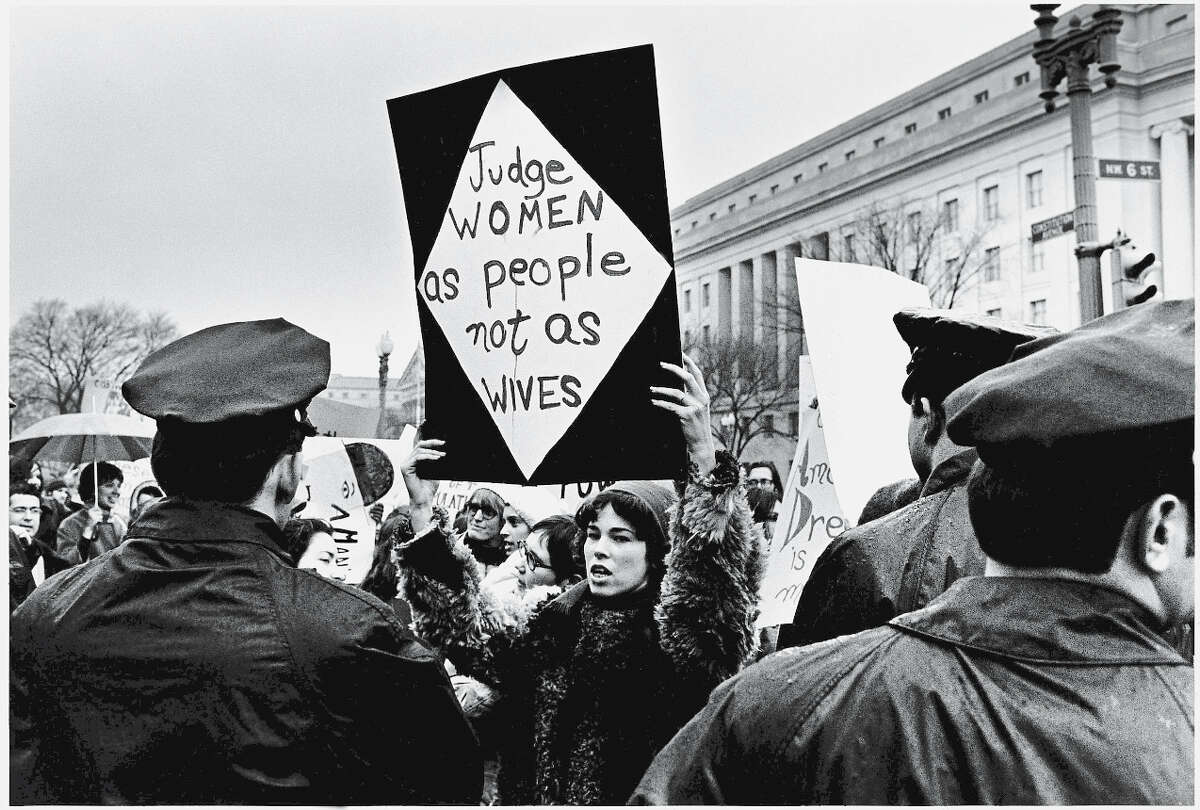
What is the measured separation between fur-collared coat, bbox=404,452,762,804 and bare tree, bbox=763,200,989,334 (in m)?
28.8

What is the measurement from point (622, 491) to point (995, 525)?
1993 mm

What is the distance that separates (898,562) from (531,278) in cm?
127

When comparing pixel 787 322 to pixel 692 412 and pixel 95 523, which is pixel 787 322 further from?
pixel 692 412

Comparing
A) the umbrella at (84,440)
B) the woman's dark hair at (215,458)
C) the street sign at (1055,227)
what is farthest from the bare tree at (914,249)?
the woman's dark hair at (215,458)

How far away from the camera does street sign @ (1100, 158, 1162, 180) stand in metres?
9.20

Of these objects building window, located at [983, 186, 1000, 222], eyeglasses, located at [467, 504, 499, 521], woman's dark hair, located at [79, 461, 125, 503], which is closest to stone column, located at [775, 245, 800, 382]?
building window, located at [983, 186, 1000, 222]

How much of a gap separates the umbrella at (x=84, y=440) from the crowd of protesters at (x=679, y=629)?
7635 millimetres

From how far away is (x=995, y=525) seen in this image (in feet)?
5.37

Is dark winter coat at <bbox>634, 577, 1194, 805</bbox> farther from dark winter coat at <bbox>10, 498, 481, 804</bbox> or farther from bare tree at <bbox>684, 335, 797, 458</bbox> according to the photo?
bare tree at <bbox>684, 335, 797, 458</bbox>

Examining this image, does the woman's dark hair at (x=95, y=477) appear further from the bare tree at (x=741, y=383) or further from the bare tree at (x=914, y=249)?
the bare tree at (x=741, y=383)

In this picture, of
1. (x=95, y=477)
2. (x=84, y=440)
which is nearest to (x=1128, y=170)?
(x=95, y=477)

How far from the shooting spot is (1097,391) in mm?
1564

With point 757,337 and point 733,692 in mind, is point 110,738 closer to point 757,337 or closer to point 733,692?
point 733,692

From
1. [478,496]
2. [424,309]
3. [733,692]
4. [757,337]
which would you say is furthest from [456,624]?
[757,337]
